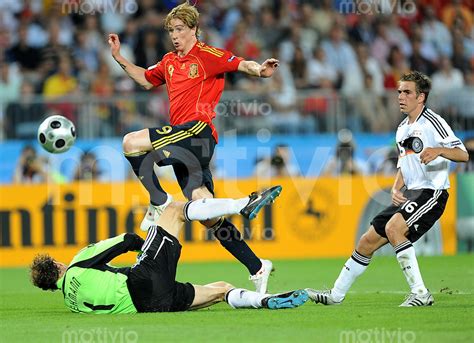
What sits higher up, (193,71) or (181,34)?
(181,34)

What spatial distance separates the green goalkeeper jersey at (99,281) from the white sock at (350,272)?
79.0 inches

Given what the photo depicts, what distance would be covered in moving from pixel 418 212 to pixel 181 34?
301cm

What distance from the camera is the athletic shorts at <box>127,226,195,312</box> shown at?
891cm

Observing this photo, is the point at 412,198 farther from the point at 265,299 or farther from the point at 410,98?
the point at 265,299

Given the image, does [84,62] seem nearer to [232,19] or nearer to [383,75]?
[232,19]

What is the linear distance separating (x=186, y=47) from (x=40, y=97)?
7.47m

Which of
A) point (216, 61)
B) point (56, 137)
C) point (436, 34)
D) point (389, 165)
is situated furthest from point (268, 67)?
point (436, 34)

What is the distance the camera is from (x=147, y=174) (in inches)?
413

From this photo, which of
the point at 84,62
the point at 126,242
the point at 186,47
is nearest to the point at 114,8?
the point at 84,62

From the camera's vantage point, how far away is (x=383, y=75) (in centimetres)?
2033

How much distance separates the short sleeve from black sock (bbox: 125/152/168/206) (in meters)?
0.97

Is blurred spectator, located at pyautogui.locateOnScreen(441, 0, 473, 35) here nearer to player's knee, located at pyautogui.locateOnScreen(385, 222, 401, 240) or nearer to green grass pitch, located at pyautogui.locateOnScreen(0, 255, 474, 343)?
green grass pitch, located at pyautogui.locateOnScreen(0, 255, 474, 343)

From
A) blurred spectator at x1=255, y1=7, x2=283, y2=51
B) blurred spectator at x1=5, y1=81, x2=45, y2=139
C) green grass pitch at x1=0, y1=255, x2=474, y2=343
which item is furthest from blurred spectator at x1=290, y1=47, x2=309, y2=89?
green grass pitch at x1=0, y1=255, x2=474, y2=343

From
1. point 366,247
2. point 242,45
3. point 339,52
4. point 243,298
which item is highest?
point 242,45
